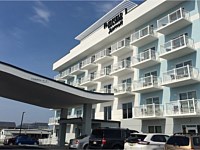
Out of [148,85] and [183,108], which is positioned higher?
[148,85]

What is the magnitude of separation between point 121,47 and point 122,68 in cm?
285

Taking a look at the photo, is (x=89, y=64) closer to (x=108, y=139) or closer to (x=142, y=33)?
(x=142, y=33)

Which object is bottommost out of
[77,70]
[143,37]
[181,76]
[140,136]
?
[140,136]

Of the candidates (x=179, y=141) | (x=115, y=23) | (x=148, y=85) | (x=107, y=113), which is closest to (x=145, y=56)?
(x=148, y=85)

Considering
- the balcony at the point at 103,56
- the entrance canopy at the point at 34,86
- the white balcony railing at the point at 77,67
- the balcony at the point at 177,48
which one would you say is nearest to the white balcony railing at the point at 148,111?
the entrance canopy at the point at 34,86

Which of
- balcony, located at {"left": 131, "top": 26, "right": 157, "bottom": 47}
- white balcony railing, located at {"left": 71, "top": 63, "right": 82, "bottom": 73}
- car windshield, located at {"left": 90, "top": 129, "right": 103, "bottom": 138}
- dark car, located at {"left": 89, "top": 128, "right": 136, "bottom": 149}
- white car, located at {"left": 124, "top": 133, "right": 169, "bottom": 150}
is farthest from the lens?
white balcony railing, located at {"left": 71, "top": 63, "right": 82, "bottom": 73}

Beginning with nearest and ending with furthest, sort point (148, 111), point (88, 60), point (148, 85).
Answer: point (148, 111), point (148, 85), point (88, 60)

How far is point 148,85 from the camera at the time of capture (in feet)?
87.6

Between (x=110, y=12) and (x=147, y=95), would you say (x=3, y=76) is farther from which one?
(x=110, y=12)

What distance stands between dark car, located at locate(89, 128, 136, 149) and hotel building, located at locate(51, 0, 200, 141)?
681cm

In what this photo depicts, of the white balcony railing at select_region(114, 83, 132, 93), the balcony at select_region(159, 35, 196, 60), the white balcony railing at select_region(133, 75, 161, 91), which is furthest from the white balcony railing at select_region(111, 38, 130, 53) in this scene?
the balcony at select_region(159, 35, 196, 60)

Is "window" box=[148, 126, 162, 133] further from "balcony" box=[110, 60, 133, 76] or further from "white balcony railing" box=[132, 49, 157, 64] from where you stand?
"balcony" box=[110, 60, 133, 76]

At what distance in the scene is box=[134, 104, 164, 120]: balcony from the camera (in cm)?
2477

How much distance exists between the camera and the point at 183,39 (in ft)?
76.6
